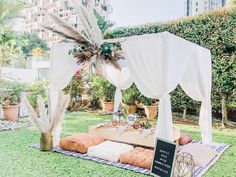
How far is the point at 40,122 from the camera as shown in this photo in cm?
579

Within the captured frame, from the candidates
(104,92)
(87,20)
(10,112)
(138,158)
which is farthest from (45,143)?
(104,92)

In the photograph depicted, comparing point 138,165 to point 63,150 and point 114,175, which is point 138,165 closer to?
point 114,175

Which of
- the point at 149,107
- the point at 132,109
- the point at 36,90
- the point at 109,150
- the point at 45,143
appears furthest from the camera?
the point at 132,109

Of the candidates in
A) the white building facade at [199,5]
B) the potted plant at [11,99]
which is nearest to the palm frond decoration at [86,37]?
the potted plant at [11,99]

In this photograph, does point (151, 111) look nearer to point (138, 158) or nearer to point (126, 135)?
point (126, 135)

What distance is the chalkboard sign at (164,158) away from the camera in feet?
9.87

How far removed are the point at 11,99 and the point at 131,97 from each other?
3878 millimetres

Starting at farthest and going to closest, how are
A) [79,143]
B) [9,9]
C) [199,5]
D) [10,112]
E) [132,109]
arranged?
[199,5] → [132,109] → [9,9] → [10,112] → [79,143]

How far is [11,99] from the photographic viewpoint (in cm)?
959

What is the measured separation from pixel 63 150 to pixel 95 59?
1.87m

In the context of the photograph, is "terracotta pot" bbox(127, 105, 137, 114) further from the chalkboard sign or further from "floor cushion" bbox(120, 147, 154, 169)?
the chalkboard sign

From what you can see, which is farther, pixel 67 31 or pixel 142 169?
pixel 67 31

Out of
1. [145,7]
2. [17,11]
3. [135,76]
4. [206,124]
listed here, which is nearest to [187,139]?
[206,124]

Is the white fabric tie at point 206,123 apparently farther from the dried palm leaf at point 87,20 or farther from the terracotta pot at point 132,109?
the terracotta pot at point 132,109
